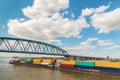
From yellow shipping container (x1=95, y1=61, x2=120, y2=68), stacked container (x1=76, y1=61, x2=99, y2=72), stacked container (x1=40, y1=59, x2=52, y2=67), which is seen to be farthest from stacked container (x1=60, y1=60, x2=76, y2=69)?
yellow shipping container (x1=95, y1=61, x2=120, y2=68)

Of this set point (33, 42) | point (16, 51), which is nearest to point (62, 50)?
point (33, 42)

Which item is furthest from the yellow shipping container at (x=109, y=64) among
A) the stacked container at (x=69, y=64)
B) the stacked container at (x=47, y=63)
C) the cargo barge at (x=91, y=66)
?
the stacked container at (x=47, y=63)

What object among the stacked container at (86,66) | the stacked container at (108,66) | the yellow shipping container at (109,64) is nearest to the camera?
the stacked container at (108,66)

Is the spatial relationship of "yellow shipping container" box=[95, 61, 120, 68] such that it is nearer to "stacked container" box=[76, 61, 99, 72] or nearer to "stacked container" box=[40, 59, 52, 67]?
"stacked container" box=[76, 61, 99, 72]

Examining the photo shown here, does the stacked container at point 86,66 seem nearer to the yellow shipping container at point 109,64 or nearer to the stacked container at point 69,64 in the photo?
the yellow shipping container at point 109,64

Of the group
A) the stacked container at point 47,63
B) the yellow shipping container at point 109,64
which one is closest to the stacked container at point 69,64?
the stacked container at point 47,63

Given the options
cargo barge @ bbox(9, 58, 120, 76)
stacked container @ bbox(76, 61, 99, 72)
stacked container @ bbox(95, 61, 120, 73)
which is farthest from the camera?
stacked container @ bbox(76, 61, 99, 72)

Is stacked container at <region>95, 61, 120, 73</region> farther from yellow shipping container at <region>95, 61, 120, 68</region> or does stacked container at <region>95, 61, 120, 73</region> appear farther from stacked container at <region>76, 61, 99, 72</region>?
stacked container at <region>76, 61, 99, 72</region>

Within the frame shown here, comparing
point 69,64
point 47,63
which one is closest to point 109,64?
point 69,64

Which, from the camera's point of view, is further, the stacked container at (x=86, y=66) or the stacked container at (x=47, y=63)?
the stacked container at (x=47, y=63)

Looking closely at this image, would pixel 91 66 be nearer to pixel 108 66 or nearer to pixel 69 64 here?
pixel 108 66

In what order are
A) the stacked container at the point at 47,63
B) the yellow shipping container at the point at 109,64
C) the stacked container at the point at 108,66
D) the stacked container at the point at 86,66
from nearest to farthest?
the stacked container at the point at 108,66 < the yellow shipping container at the point at 109,64 < the stacked container at the point at 86,66 < the stacked container at the point at 47,63

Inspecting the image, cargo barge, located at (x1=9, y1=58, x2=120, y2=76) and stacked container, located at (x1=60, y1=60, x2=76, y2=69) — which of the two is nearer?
cargo barge, located at (x1=9, y1=58, x2=120, y2=76)

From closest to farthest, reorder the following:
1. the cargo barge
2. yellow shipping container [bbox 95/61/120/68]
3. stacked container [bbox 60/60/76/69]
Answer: yellow shipping container [bbox 95/61/120/68], the cargo barge, stacked container [bbox 60/60/76/69]
